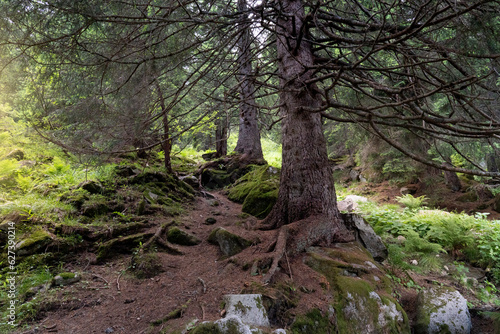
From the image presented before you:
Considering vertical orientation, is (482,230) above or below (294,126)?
below

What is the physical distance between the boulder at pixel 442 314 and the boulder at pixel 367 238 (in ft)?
3.01

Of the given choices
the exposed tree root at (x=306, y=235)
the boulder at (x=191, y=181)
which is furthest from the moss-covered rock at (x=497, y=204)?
the boulder at (x=191, y=181)

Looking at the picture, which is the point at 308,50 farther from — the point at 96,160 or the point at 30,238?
the point at 30,238

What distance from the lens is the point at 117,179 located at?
648 centimetres

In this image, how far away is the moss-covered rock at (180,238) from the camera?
199 inches

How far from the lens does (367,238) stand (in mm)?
4695

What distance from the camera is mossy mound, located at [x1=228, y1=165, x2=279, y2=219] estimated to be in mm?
6395

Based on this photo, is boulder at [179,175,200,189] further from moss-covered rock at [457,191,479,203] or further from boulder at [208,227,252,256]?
moss-covered rock at [457,191,479,203]

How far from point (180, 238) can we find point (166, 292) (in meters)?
1.56

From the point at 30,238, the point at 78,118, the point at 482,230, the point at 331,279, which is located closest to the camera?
the point at 331,279

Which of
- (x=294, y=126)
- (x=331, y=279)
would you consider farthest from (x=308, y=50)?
(x=331, y=279)

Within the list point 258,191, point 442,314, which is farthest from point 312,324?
point 258,191

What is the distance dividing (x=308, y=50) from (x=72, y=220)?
5509 mm

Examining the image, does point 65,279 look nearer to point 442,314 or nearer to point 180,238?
point 180,238
